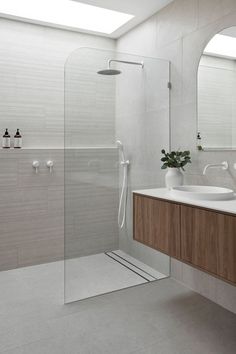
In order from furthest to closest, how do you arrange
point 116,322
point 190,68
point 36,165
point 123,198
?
point 36,165 → point 123,198 → point 190,68 → point 116,322

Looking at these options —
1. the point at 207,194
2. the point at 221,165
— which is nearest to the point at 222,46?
the point at 221,165

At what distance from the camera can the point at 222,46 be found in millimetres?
2305

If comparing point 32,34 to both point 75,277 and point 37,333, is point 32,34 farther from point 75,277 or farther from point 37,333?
point 37,333

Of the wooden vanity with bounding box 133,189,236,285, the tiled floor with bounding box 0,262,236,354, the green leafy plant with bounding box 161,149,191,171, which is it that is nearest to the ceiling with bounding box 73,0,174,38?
the green leafy plant with bounding box 161,149,191,171

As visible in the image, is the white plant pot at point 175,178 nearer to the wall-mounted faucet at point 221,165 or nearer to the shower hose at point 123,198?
the wall-mounted faucet at point 221,165

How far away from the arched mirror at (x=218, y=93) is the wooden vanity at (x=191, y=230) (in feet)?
1.89

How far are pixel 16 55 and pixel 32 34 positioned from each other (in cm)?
29

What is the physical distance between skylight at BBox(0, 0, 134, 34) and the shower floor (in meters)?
2.29

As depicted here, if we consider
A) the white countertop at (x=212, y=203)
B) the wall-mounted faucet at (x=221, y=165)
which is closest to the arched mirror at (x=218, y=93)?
the wall-mounted faucet at (x=221, y=165)

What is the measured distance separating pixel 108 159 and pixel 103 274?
0.97 m

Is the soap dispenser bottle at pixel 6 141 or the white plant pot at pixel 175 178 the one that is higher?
the soap dispenser bottle at pixel 6 141

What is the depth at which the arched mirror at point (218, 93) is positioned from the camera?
2268 millimetres

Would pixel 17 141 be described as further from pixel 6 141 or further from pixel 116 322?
pixel 116 322

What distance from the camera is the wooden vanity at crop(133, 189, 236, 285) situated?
1715mm
